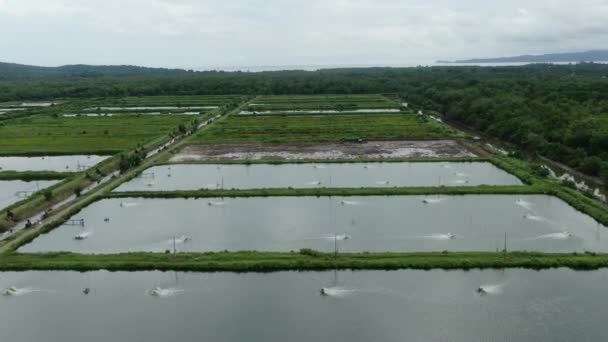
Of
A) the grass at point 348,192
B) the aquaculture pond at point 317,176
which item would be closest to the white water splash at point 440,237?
the grass at point 348,192

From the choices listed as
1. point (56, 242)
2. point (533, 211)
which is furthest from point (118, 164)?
point (533, 211)

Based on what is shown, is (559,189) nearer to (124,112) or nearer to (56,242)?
(56,242)

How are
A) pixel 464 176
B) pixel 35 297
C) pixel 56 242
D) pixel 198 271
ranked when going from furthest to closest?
pixel 464 176 → pixel 56 242 → pixel 198 271 → pixel 35 297

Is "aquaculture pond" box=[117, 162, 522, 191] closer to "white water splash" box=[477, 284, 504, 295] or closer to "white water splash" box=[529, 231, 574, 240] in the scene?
"white water splash" box=[529, 231, 574, 240]

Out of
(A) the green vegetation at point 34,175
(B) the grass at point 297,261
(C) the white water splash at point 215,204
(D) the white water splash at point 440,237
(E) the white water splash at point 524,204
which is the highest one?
(A) the green vegetation at point 34,175

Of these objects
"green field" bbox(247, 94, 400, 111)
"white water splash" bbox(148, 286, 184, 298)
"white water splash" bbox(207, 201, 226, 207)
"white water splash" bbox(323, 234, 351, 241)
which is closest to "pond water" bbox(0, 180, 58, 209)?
"white water splash" bbox(207, 201, 226, 207)

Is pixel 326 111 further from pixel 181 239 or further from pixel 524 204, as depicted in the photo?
pixel 181 239

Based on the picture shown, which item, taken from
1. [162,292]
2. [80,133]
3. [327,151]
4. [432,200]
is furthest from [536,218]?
[80,133]

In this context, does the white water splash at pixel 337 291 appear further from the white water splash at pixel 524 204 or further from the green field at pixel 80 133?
the green field at pixel 80 133

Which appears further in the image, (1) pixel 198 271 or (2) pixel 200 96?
(2) pixel 200 96
